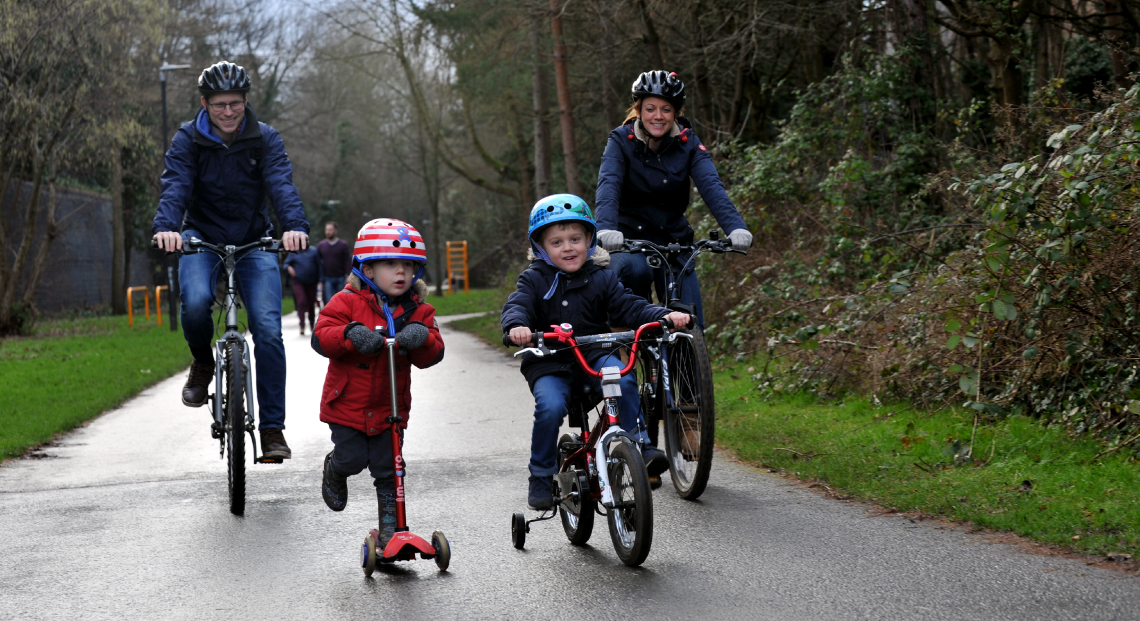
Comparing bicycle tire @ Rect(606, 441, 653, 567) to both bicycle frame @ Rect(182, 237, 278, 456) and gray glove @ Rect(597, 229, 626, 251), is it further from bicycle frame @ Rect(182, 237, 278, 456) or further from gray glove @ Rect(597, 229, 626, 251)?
bicycle frame @ Rect(182, 237, 278, 456)

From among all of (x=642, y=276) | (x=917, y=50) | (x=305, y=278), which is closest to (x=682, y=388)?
(x=642, y=276)

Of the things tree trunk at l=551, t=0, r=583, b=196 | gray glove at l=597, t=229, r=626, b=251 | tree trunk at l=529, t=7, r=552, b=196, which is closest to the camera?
gray glove at l=597, t=229, r=626, b=251

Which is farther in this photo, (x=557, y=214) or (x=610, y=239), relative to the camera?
(x=610, y=239)

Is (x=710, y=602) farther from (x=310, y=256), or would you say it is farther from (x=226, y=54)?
(x=226, y=54)

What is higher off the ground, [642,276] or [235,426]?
[642,276]

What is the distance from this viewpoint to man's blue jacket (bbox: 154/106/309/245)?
653 centimetres

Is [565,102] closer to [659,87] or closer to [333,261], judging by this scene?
[333,261]

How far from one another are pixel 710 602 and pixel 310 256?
1852cm

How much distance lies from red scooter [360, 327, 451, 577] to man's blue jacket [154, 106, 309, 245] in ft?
6.28

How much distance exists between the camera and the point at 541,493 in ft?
17.1

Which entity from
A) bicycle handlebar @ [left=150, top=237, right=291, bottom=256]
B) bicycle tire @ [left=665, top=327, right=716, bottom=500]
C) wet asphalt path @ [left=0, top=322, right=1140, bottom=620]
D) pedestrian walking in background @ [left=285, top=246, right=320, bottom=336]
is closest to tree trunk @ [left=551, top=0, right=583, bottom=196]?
pedestrian walking in background @ [left=285, top=246, right=320, bottom=336]

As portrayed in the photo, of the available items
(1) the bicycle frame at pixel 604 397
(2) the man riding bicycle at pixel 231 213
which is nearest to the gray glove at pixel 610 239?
(1) the bicycle frame at pixel 604 397

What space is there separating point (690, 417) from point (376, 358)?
174cm

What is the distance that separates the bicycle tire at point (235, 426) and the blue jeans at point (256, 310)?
5.7 inches
